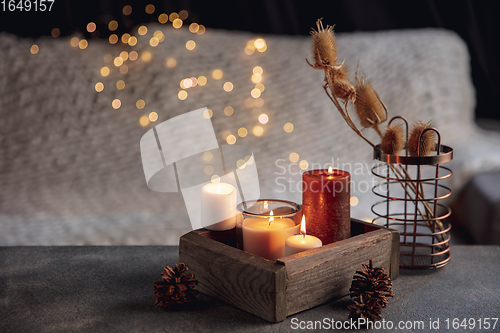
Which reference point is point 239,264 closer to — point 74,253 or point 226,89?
point 74,253

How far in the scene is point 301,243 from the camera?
57 centimetres

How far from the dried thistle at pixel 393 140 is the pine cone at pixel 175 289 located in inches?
13.1

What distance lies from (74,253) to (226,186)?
0.30 m

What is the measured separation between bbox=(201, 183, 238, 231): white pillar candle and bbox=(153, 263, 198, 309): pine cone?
0.08m

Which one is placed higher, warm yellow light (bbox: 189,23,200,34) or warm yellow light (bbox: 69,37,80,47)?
warm yellow light (bbox: 189,23,200,34)

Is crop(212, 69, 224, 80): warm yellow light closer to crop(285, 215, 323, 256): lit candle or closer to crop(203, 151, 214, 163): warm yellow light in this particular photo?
→ crop(203, 151, 214, 163): warm yellow light

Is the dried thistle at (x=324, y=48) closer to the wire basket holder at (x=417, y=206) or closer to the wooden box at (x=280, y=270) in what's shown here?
the wire basket holder at (x=417, y=206)

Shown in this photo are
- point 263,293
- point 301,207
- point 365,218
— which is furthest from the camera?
point 365,218

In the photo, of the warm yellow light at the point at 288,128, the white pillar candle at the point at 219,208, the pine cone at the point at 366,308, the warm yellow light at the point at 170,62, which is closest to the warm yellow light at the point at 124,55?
the warm yellow light at the point at 170,62

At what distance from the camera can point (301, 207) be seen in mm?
638

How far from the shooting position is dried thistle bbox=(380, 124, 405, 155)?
66cm

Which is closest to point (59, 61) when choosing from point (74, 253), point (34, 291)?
point (74, 253)

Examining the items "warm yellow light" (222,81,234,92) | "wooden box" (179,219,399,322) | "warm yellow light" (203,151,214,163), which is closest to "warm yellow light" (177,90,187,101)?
"warm yellow light" (222,81,234,92)

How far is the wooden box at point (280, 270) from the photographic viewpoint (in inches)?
20.9
